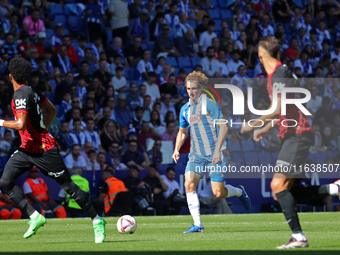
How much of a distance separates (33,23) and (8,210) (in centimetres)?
635

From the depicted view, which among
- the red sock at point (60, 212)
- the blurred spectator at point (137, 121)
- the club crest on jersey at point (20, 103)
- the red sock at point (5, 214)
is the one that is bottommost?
the red sock at point (60, 212)

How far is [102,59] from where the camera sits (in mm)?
19875

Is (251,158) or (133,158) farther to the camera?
(251,158)

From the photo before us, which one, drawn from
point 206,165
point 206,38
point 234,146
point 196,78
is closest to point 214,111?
point 196,78

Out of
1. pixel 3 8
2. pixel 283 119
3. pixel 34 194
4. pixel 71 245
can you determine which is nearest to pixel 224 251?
pixel 283 119

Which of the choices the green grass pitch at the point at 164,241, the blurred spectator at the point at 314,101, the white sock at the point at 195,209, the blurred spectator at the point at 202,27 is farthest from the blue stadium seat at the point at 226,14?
the white sock at the point at 195,209

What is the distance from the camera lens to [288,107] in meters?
7.76

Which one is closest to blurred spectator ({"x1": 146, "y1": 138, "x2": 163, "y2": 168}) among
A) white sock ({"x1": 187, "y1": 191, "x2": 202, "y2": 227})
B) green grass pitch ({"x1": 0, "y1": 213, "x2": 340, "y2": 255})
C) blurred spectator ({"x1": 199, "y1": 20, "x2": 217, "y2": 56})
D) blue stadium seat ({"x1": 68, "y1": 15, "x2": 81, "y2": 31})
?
green grass pitch ({"x1": 0, "y1": 213, "x2": 340, "y2": 255})

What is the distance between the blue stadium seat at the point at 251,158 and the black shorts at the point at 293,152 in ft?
37.2

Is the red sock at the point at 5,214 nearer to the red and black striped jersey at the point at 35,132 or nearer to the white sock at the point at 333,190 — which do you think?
the red and black striped jersey at the point at 35,132

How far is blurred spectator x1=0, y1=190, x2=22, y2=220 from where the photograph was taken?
15703mm

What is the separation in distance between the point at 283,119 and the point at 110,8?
48.1 ft

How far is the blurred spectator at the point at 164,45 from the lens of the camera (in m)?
22.0

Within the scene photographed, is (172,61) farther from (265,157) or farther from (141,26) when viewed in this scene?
(265,157)
